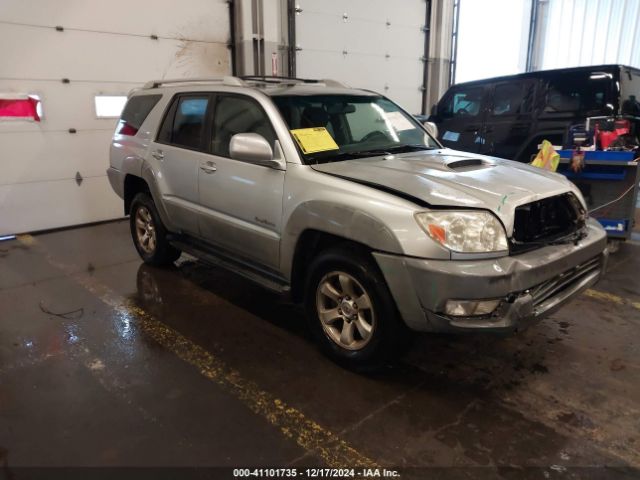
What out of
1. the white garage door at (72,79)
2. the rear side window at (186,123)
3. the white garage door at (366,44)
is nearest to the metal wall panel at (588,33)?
the white garage door at (366,44)

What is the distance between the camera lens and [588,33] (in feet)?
36.1

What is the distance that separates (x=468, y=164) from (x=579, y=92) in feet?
11.9

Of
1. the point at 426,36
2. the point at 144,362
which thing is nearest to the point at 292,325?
the point at 144,362

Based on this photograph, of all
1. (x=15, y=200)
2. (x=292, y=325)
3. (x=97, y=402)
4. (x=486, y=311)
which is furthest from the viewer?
(x=15, y=200)

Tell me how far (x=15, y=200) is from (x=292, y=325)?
15.4ft

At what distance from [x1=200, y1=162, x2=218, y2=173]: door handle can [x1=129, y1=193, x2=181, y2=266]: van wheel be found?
0.97 meters

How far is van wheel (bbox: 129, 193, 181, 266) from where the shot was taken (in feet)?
14.9

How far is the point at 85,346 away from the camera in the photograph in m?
3.33

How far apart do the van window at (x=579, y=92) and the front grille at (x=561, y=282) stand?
136 inches

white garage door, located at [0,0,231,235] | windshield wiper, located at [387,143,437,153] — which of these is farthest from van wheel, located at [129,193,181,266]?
white garage door, located at [0,0,231,235]

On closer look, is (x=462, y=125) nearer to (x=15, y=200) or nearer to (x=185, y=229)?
(x=185, y=229)

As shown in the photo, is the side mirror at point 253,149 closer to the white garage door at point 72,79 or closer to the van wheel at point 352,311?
the van wheel at point 352,311

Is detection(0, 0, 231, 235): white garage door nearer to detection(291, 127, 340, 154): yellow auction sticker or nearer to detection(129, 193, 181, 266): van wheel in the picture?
detection(129, 193, 181, 266): van wheel

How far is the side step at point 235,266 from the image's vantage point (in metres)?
3.29
